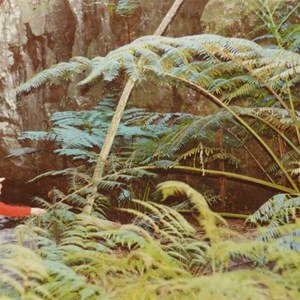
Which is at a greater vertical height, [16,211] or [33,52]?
[33,52]

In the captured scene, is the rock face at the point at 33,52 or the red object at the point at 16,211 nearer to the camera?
the red object at the point at 16,211

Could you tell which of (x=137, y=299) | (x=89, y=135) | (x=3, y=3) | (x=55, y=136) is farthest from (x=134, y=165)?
(x=3, y=3)

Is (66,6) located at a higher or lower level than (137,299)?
higher

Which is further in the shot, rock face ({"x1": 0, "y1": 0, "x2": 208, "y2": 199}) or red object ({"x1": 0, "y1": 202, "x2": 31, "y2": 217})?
rock face ({"x1": 0, "y1": 0, "x2": 208, "y2": 199})

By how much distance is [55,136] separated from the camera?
13.5ft

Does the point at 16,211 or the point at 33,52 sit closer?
the point at 16,211

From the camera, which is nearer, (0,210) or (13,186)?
(0,210)

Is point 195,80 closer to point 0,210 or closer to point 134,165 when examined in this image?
point 134,165

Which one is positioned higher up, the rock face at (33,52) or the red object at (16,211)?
the rock face at (33,52)

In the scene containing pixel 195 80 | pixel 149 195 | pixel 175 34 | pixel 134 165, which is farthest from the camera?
pixel 175 34

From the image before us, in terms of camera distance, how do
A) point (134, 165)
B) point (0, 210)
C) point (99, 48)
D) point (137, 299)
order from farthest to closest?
1. point (99, 48)
2. point (134, 165)
3. point (0, 210)
4. point (137, 299)

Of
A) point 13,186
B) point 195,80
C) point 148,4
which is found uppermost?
point 148,4

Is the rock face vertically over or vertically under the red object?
over

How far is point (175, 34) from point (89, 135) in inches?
79.6
